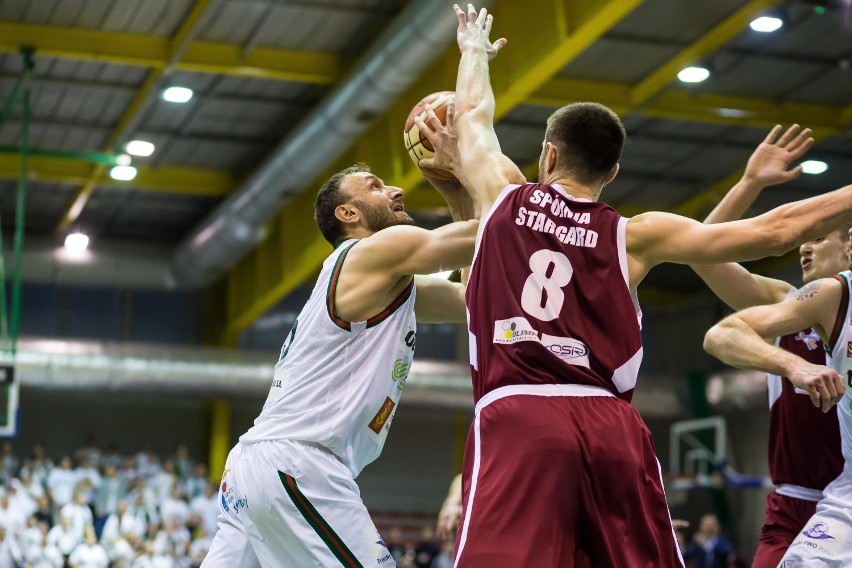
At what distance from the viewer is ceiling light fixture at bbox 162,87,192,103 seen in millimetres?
23000

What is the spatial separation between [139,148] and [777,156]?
2161 centimetres

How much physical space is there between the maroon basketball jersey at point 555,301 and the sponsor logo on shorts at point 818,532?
232cm

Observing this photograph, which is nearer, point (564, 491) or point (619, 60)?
point (564, 491)

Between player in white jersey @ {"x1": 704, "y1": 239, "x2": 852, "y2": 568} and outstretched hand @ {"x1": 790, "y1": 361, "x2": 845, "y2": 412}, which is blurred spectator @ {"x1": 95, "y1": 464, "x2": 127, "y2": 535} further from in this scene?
outstretched hand @ {"x1": 790, "y1": 361, "x2": 845, "y2": 412}

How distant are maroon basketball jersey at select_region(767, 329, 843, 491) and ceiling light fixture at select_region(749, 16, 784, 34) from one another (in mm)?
12981

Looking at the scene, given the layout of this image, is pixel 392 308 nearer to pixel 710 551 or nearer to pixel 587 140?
pixel 587 140

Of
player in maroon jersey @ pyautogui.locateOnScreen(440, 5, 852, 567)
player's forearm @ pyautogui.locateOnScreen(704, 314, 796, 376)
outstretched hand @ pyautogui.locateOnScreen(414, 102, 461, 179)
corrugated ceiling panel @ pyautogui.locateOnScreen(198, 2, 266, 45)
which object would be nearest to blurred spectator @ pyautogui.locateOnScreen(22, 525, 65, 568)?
corrugated ceiling panel @ pyautogui.locateOnScreen(198, 2, 266, 45)

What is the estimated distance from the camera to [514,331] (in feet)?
16.1

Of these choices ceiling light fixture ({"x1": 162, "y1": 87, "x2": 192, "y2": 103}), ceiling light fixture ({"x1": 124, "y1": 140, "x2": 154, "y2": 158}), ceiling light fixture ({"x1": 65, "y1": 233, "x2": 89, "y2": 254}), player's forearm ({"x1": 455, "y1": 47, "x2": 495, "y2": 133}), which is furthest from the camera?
ceiling light fixture ({"x1": 65, "y1": 233, "x2": 89, "y2": 254})

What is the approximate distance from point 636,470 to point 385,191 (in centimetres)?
262

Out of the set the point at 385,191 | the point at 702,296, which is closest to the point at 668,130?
the point at 702,296

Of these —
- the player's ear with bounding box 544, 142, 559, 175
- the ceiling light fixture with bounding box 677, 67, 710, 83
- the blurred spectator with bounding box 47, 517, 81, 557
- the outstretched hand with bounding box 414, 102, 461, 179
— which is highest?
the ceiling light fixture with bounding box 677, 67, 710, 83

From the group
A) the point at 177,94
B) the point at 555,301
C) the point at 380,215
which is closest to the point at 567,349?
the point at 555,301

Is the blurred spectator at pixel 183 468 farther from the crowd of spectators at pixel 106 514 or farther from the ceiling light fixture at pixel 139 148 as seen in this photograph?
the ceiling light fixture at pixel 139 148
